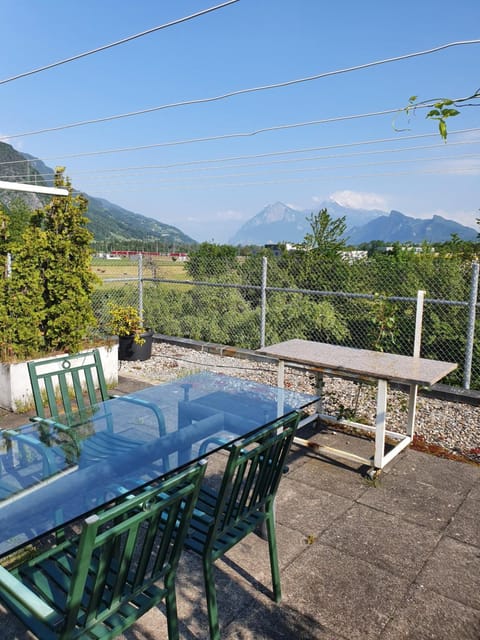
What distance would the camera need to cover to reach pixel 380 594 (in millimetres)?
2521

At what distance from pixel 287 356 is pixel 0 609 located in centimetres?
263

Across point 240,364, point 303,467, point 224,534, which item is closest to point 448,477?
point 303,467

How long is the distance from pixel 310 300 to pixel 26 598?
7254 millimetres

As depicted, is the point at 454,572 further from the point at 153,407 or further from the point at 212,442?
the point at 153,407

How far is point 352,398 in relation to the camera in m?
5.93

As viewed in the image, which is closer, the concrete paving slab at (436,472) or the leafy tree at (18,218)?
the concrete paving slab at (436,472)

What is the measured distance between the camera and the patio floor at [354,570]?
2271 millimetres

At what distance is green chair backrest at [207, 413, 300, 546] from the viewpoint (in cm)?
199

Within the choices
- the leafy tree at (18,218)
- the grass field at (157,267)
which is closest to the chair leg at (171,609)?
the grass field at (157,267)

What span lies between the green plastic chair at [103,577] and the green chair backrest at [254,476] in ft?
0.83

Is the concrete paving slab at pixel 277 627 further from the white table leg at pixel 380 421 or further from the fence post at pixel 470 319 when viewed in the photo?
the fence post at pixel 470 319

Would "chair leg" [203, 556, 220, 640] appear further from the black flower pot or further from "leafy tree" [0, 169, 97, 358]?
the black flower pot

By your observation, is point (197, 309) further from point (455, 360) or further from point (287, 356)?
point (287, 356)

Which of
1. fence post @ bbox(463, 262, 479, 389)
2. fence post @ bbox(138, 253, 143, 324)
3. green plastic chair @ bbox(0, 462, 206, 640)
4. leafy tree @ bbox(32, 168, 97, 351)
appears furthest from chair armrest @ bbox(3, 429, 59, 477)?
fence post @ bbox(138, 253, 143, 324)
